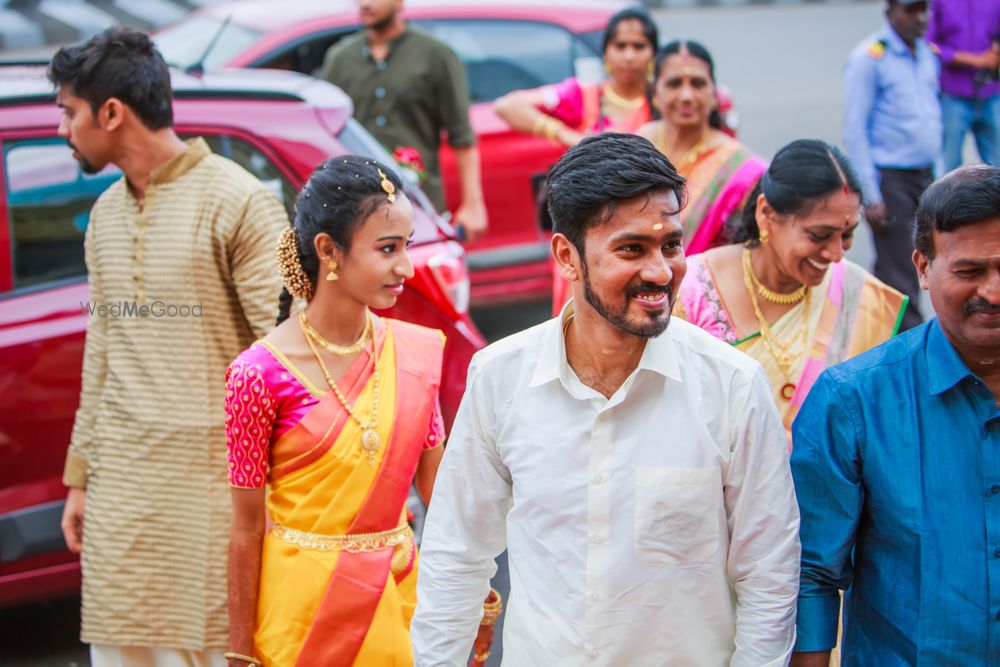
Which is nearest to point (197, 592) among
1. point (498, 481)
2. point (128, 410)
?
point (128, 410)

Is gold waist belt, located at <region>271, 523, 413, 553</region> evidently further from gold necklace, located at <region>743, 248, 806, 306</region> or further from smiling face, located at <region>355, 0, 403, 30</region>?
smiling face, located at <region>355, 0, 403, 30</region>

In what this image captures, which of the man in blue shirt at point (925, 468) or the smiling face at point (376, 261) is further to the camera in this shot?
the smiling face at point (376, 261)

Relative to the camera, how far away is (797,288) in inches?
136

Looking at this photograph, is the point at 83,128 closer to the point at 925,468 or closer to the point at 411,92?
the point at 925,468

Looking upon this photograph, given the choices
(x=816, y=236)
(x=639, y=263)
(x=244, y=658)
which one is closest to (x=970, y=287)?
(x=639, y=263)

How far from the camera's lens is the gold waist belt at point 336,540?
9.78ft

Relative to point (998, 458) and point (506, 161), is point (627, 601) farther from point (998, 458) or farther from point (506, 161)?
point (506, 161)

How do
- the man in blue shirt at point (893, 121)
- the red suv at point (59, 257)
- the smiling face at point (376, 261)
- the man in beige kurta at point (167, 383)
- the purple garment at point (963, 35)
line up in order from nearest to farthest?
the smiling face at point (376, 261), the man in beige kurta at point (167, 383), the red suv at point (59, 257), the man in blue shirt at point (893, 121), the purple garment at point (963, 35)

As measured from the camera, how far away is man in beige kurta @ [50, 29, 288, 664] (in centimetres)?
358

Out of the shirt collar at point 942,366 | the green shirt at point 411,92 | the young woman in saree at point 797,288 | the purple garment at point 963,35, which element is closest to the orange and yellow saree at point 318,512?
the young woman in saree at point 797,288

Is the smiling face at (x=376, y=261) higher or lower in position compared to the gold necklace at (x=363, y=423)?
higher

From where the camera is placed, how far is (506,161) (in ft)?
24.7

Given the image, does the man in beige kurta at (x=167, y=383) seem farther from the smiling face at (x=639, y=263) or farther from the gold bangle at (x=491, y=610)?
the smiling face at (x=639, y=263)

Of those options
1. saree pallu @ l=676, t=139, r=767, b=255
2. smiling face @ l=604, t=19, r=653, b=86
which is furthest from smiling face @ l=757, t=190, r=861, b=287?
smiling face @ l=604, t=19, r=653, b=86
